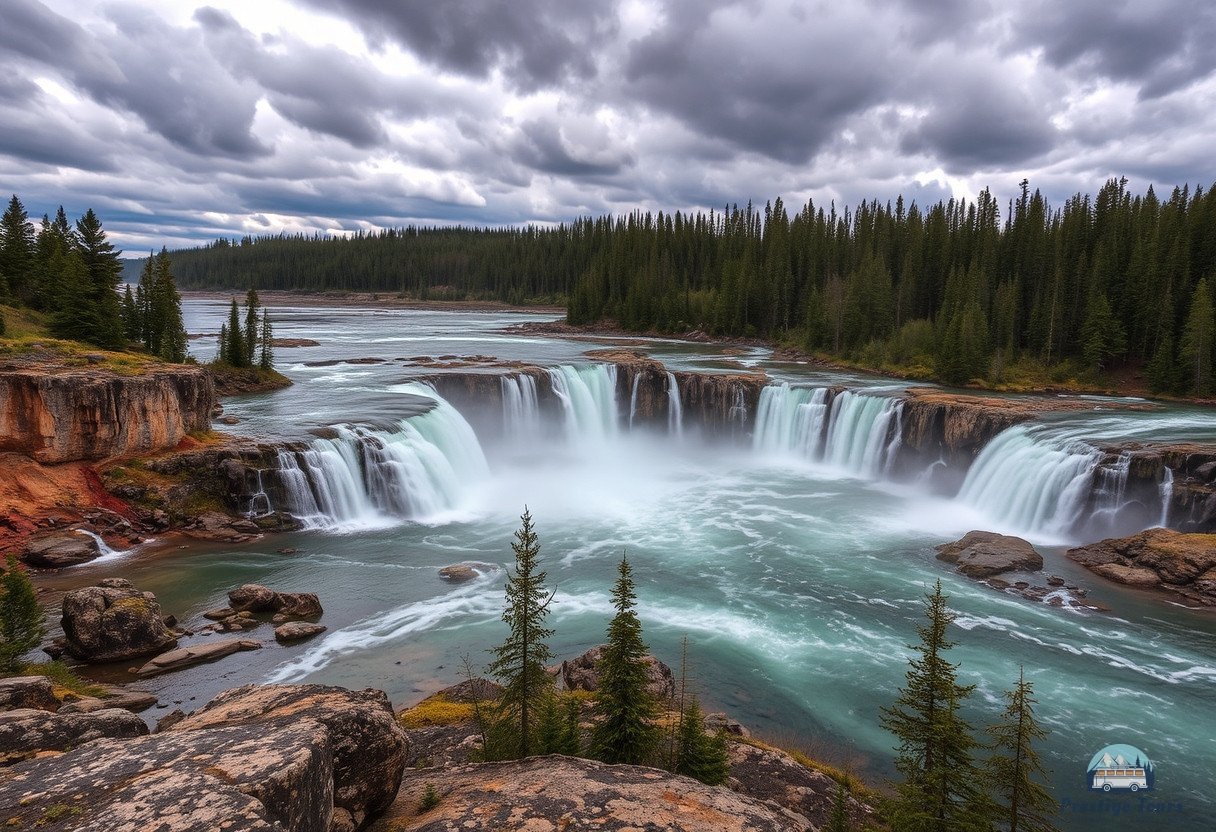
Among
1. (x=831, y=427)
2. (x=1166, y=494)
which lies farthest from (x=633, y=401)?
(x=1166, y=494)

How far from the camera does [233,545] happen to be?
2683 centimetres

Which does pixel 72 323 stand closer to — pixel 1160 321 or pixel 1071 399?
pixel 1071 399

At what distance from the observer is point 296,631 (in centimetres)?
2003

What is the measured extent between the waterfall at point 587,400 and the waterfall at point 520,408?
246cm

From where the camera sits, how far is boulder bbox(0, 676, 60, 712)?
34.9ft

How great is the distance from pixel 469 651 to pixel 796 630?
10.9m

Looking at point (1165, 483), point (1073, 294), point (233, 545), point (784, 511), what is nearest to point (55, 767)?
point (233, 545)

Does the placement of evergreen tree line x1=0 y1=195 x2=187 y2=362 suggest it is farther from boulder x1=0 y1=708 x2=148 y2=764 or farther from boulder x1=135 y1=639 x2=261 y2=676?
boulder x1=0 y1=708 x2=148 y2=764

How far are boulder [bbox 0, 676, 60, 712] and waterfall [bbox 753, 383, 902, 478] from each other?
41576 millimetres

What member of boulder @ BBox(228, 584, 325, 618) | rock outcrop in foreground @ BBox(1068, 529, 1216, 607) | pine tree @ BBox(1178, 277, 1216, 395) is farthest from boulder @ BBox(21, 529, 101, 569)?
pine tree @ BBox(1178, 277, 1216, 395)

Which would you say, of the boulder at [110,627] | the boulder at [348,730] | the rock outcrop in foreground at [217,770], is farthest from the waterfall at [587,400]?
the rock outcrop in foreground at [217,770]

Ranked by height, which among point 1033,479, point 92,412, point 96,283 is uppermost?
point 96,283

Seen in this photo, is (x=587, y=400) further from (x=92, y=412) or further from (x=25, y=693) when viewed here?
(x=25, y=693)

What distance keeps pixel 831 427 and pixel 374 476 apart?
102ft
